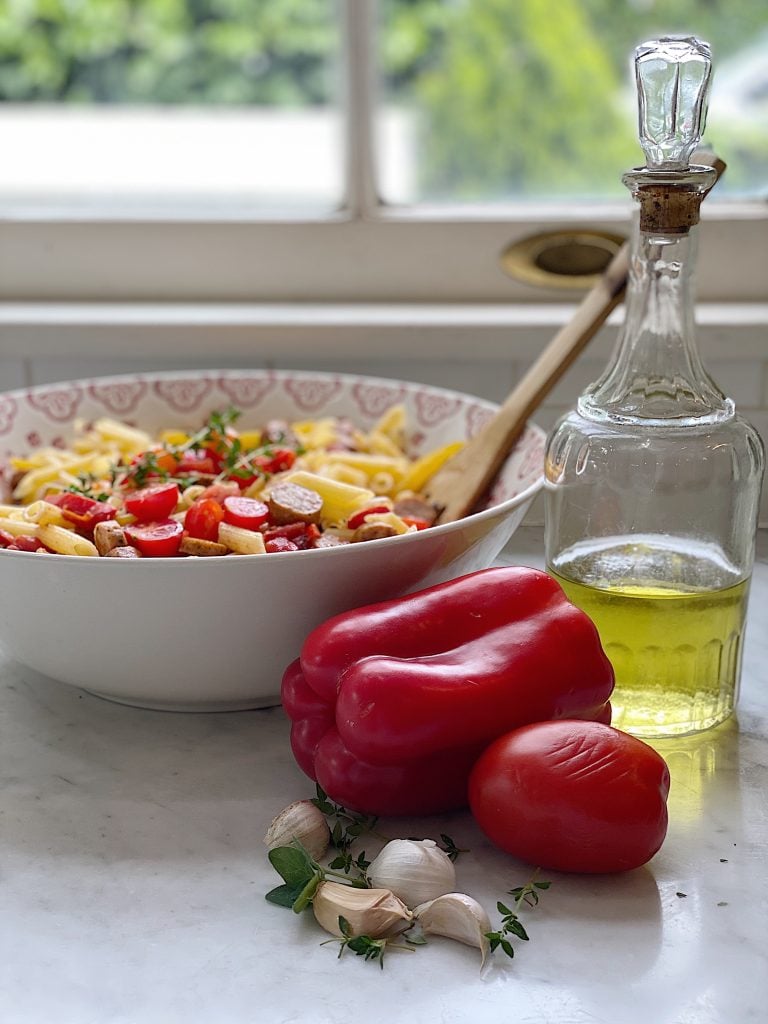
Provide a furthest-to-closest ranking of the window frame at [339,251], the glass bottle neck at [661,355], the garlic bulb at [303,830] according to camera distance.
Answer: the window frame at [339,251]
the glass bottle neck at [661,355]
the garlic bulb at [303,830]

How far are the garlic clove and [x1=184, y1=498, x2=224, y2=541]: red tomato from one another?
347mm

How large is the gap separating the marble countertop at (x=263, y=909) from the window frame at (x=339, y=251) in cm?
80

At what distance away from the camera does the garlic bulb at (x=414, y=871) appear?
0.65m

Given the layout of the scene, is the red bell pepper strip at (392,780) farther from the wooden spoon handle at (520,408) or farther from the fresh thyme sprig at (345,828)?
the wooden spoon handle at (520,408)

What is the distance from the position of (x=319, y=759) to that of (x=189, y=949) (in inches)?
5.7

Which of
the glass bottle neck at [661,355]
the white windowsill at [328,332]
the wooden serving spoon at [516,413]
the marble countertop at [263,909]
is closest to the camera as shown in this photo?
the marble countertop at [263,909]

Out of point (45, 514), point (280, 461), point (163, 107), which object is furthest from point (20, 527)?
point (163, 107)

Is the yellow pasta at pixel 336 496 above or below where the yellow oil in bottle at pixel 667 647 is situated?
above

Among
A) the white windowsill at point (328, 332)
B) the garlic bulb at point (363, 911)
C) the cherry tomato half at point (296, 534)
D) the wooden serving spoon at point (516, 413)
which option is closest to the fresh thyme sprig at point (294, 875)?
the garlic bulb at point (363, 911)

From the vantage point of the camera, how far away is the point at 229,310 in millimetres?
1484

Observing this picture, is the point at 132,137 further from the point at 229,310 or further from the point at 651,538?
the point at 651,538

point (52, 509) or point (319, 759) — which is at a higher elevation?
point (52, 509)

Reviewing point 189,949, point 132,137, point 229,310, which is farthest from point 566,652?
point 132,137

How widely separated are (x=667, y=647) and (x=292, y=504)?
296 millimetres
